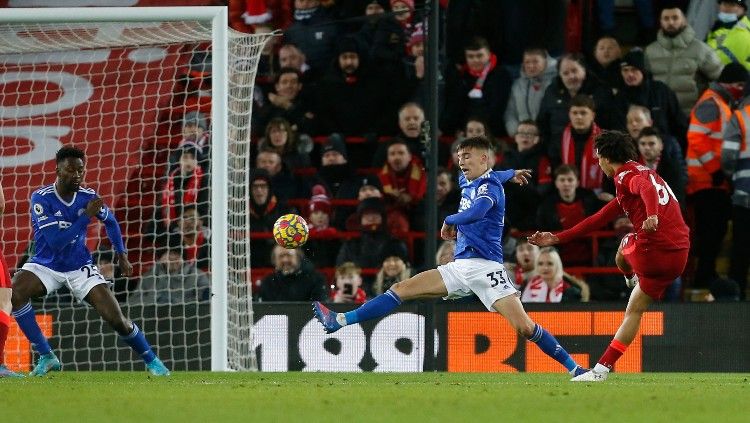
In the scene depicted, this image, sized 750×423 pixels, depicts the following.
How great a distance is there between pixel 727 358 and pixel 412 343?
2.81m

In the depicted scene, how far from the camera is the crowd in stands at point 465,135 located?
14.5m

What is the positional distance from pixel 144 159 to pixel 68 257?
450cm

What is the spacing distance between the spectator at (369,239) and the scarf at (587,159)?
200cm

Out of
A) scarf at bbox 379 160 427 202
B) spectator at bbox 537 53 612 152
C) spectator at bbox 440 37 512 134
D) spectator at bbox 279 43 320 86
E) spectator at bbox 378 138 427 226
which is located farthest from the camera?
spectator at bbox 279 43 320 86

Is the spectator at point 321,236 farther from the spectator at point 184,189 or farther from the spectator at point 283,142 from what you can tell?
the spectator at point 184,189

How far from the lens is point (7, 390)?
8.88m

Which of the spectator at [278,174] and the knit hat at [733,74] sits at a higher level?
the knit hat at [733,74]

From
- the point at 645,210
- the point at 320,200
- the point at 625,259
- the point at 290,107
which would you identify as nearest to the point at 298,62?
the point at 290,107

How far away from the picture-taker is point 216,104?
12273 mm

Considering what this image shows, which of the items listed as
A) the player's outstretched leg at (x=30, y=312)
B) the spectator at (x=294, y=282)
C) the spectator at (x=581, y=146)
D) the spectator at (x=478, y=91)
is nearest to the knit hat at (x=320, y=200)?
the spectator at (x=294, y=282)

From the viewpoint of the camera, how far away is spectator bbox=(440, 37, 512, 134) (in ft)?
52.6

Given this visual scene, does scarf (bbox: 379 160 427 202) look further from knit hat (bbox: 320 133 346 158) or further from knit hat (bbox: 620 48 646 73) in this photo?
knit hat (bbox: 620 48 646 73)

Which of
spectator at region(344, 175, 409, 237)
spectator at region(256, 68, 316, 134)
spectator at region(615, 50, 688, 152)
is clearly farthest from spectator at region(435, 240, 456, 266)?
spectator at region(256, 68, 316, 134)

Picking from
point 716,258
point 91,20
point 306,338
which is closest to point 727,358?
point 716,258
